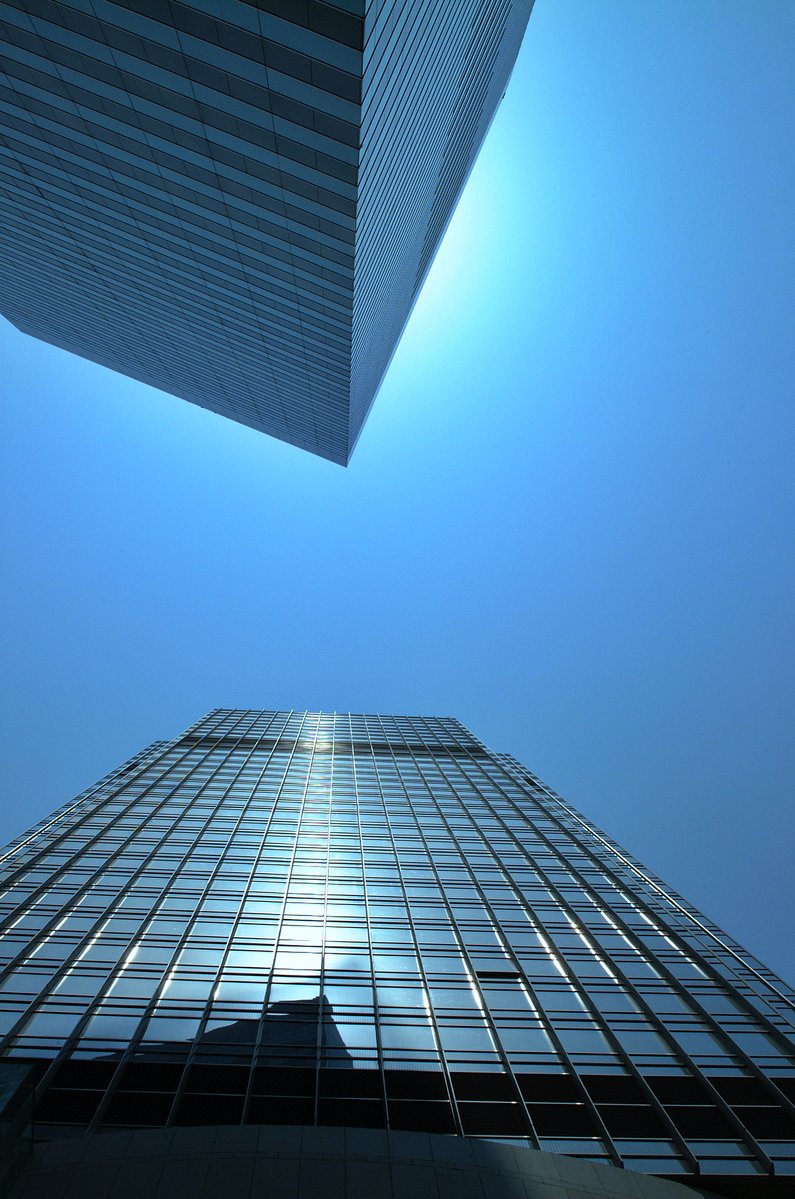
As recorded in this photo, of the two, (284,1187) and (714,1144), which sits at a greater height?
(284,1187)

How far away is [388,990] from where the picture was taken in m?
24.0

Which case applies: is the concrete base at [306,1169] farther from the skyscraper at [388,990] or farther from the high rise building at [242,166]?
the high rise building at [242,166]

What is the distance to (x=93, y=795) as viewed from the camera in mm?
46969

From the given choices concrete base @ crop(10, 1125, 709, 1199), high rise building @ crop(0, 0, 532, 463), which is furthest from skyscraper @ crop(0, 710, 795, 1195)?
high rise building @ crop(0, 0, 532, 463)

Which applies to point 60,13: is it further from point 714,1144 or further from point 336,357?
point 714,1144

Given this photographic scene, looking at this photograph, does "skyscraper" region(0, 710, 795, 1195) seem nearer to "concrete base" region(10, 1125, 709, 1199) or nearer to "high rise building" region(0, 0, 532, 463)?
"concrete base" region(10, 1125, 709, 1199)

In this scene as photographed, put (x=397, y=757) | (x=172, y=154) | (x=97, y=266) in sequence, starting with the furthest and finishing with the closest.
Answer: (x=397, y=757) → (x=97, y=266) → (x=172, y=154)

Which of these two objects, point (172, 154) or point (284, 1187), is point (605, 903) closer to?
point (284, 1187)

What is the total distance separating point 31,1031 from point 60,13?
32.0 m

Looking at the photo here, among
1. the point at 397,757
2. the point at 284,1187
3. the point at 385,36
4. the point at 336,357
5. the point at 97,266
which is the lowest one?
the point at 397,757

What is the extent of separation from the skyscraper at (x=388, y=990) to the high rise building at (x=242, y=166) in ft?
95.2

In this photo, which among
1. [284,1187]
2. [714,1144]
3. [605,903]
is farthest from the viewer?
[605,903]

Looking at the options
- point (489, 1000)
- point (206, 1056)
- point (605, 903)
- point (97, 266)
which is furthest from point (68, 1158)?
point (97, 266)

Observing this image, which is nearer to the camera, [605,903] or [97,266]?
[605,903]
